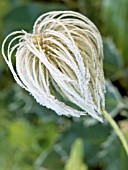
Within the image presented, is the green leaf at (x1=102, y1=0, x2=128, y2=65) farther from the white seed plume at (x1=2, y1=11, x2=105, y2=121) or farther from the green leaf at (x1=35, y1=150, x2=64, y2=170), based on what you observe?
the white seed plume at (x1=2, y1=11, x2=105, y2=121)

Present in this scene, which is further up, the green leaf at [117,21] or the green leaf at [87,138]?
the green leaf at [117,21]

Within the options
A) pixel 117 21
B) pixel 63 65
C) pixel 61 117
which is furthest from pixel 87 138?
pixel 63 65

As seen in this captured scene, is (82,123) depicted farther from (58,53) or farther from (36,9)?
(58,53)

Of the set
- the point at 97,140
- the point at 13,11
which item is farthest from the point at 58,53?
the point at 13,11

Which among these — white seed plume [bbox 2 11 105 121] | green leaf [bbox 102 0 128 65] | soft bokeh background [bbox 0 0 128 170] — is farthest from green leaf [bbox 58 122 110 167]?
white seed plume [bbox 2 11 105 121]

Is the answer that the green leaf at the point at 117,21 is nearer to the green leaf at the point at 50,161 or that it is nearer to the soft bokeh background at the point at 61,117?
the soft bokeh background at the point at 61,117

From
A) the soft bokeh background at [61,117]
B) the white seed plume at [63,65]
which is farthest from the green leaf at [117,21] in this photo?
the white seed plume at [63,65]
